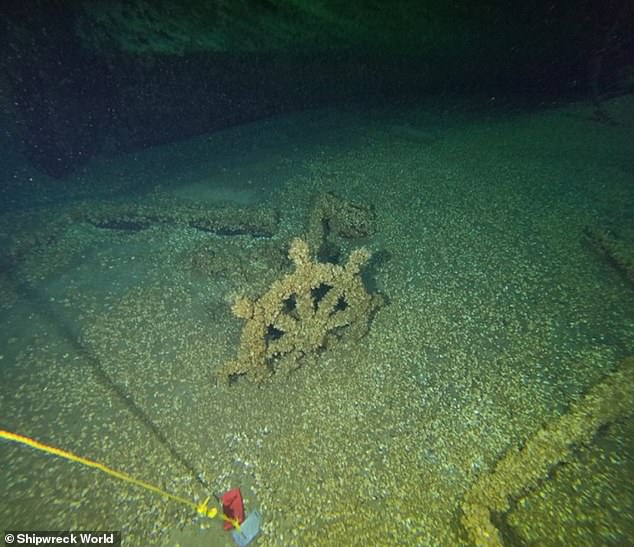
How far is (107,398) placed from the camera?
Answer: 3.77m

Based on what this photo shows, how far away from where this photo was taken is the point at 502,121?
29.7 ft

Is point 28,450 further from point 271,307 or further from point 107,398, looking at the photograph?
point 271,307

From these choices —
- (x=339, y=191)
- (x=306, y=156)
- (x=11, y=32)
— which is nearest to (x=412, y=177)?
(x=339, y=191)

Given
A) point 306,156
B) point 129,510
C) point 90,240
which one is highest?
point 306,156

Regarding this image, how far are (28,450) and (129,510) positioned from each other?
1240mm

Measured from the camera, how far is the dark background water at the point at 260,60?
6.99m

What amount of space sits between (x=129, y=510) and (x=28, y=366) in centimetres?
225

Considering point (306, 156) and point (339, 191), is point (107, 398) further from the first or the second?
point (306, 156)

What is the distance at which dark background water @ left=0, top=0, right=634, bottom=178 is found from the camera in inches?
275

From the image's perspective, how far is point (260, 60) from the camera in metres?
8.00

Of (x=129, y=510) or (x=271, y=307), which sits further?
(x=271, y=307)

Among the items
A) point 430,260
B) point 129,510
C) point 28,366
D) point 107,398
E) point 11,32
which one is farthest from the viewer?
point 11,32

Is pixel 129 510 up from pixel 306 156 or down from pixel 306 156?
down

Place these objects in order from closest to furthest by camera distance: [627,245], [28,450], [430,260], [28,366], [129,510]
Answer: [129,510]
[28,450]
[28,366]
[627,245]
[430,260]
